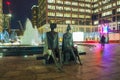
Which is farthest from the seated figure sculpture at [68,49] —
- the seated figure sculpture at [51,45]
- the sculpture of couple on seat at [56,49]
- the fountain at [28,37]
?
the fountain at [28,37]

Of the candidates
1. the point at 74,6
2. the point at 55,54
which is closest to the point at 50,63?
the point at 55,54

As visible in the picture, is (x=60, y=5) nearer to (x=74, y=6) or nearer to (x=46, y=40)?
(x=74, y=6)

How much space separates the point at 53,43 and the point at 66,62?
1350 mm

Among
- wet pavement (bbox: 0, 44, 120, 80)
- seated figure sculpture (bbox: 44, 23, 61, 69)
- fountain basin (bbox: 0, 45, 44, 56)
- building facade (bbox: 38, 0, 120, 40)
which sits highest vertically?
building facade (bbox: 38, 0, 120, 40)

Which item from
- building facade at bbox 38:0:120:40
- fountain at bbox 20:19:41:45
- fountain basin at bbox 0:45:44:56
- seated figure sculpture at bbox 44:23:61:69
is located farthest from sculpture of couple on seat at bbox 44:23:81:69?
building facade at bbox 38:0:120:40

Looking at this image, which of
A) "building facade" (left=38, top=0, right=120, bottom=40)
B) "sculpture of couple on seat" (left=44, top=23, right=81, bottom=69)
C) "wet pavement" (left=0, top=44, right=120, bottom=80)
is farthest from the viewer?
"building facade" (left=38, top=0, right=120, bottom=40)

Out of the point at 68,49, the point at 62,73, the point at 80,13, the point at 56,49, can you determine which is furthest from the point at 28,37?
the point at 80,13

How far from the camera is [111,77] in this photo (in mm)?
6848

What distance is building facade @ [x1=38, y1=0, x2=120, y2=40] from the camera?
100812mm

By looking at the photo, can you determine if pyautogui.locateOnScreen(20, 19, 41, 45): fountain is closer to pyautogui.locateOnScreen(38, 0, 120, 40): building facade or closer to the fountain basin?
the fountain basin

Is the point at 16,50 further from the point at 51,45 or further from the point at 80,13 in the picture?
the point at 80,13

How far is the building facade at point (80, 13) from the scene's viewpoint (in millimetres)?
100812

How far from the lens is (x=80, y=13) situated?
114562mm

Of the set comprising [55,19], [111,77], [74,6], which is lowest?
[111,77]
